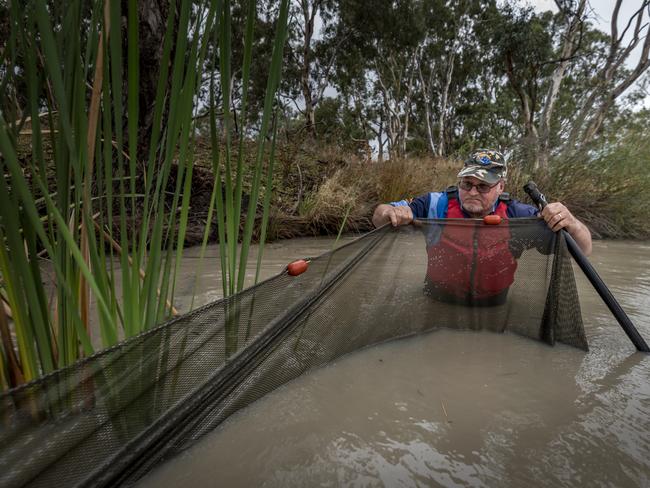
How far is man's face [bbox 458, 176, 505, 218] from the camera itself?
259 cm

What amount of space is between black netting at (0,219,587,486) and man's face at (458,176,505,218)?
615mm

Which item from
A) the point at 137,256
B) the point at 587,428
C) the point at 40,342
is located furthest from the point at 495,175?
the point at 40,342

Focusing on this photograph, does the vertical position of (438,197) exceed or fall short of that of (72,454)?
it exceeds it

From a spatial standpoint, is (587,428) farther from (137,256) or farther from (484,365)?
(137,256)

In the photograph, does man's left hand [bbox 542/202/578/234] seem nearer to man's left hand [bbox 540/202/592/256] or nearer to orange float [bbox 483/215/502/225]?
man's left hand [bbox 540/202/592/256]

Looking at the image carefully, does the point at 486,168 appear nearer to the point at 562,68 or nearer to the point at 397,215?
the point at 397,215

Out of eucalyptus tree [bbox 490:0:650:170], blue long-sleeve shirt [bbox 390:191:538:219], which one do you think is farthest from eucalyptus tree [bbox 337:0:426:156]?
blue long-sleeve shirt [bbox 390:191:538:219]

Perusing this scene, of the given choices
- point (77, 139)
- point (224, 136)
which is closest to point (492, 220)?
point (77, 139)

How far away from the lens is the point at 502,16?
13.1 metres

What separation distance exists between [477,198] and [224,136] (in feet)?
11.0

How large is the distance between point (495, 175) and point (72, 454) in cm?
265

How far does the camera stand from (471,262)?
2090mm

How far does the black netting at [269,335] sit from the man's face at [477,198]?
2.02 ft

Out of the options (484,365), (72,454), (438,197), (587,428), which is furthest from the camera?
(438,197)
